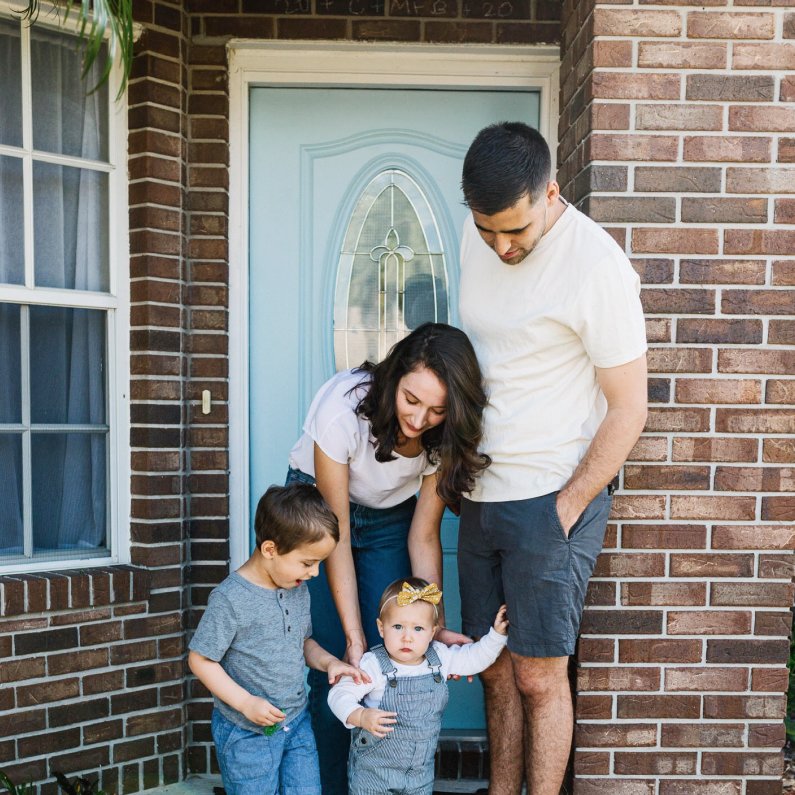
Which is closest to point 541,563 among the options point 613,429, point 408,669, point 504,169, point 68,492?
point 613,429

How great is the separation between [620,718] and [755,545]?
0.66 metres

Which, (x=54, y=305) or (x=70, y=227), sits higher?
(x=70, y=227)

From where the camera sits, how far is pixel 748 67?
2.40 meters

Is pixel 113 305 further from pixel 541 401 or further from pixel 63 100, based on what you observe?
pixel 541 401

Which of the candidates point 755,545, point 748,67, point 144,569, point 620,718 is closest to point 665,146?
point 748,67

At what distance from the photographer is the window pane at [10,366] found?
2701mm

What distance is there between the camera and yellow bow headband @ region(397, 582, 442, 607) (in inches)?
87.0

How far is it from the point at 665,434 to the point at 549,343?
0.63 metres

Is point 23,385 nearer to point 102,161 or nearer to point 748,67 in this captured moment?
point 102,161

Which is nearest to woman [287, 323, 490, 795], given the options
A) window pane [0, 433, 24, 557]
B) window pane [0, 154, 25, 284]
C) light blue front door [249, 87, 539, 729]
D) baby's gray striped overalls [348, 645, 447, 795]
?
baby's gray striped overalls [348, 645, 447, 795]

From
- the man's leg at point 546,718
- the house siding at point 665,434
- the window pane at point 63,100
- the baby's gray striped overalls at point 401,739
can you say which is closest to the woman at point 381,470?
the baby's gray striped overalls at point 401,739

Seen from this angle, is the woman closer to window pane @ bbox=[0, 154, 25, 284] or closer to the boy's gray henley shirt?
the boy's gray henley shirt

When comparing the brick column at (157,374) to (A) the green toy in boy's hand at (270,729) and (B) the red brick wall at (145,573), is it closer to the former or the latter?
(B) the red brick wall at (145,573)

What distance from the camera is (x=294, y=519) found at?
83.0 inches
